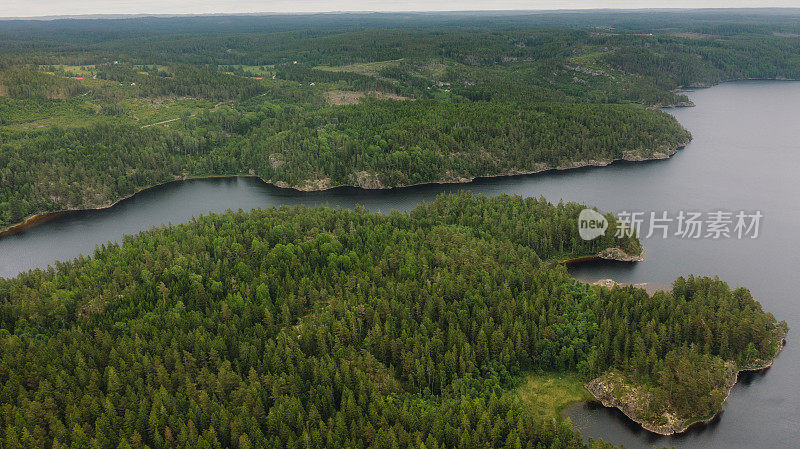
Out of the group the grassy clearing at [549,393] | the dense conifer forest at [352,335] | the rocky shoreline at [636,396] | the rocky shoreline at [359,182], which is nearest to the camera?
the dense conifer forest at [352,335]

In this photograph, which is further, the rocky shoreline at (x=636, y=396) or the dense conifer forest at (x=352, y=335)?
the rocky shoreline at (x=636, y=396)

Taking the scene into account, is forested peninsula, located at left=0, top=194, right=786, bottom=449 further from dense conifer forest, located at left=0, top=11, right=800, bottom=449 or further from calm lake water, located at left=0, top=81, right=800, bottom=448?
calm lake water, located at left=0, top=81, right=800, bottom=448

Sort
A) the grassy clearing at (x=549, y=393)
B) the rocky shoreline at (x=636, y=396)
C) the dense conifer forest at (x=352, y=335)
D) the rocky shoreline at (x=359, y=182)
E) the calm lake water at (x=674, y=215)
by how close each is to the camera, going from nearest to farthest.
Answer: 1. the dense conifer forest at (x=352, y=335)
2. the rocky shoreline at (x=636, y=396)
3. the calm lake water at (x=674, y=215)
4. the grassy clearing at (x=549, y=393)
5. the rocky shoreline at (x=359, y=182)

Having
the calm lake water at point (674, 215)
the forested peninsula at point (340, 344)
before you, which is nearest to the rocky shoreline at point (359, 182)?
the calm lake water at point (674, 215)

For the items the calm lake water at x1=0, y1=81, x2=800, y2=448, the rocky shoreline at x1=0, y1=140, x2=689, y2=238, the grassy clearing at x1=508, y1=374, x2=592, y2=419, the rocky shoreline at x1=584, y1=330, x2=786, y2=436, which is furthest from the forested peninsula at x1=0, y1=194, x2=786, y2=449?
the rocky shoreline at x1=0, y1=140, x2=689, y2=238

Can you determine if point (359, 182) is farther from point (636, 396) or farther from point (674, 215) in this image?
point (636, 396)

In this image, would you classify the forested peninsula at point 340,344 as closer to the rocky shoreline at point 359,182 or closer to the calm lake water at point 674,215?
the calm lake water at point 674,215
